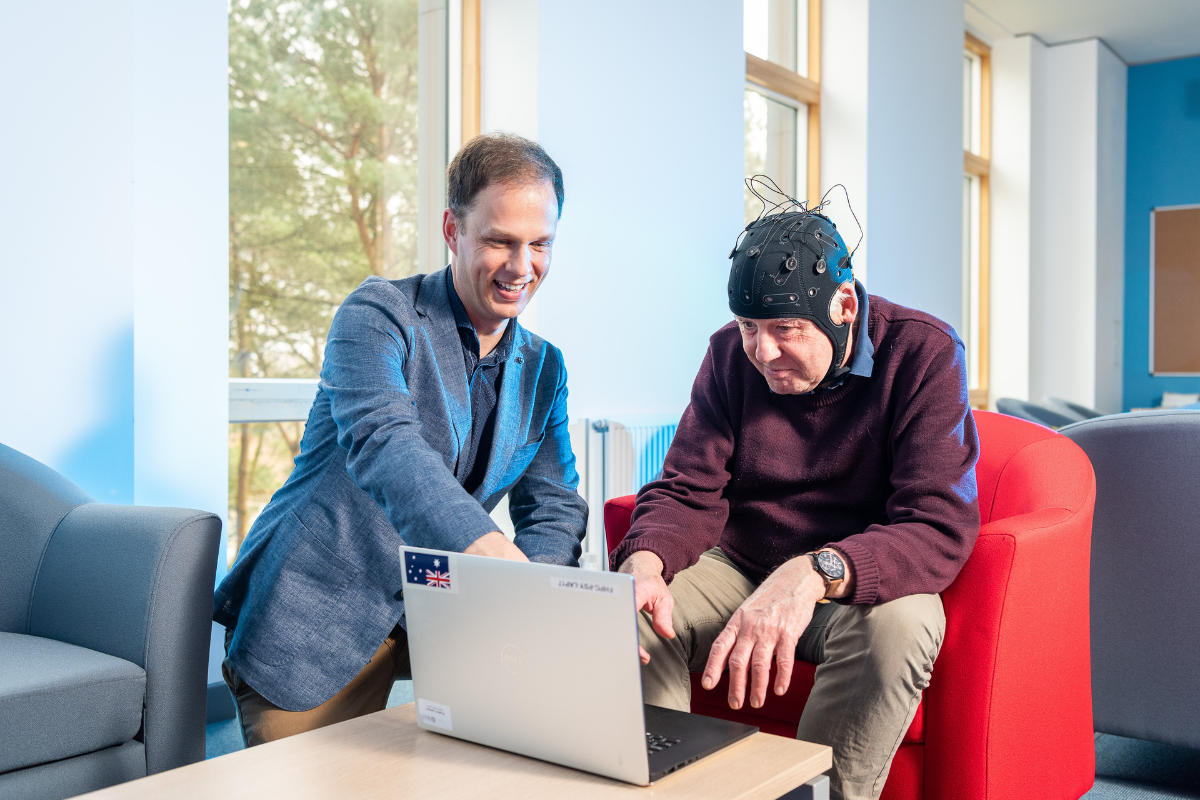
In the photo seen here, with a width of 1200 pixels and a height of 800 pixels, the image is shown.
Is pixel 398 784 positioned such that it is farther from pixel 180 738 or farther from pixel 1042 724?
pixel 1042 724

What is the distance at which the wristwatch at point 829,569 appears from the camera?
1.41 m

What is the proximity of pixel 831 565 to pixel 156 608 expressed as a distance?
1.11 metres

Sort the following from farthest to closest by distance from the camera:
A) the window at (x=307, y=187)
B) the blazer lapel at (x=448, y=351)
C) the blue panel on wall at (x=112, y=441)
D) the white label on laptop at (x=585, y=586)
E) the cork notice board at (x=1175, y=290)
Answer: the cork notice board at (x=1175, y=290) → the window at (x=307, y=187) → the blue panel on wall at (x=112, y=441) → the blazer lapel at (x=448, y=351) → the white label on laptop at (x=585, y=586)

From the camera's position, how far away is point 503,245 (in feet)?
5.07

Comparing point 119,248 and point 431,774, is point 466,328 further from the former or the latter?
point 119,248

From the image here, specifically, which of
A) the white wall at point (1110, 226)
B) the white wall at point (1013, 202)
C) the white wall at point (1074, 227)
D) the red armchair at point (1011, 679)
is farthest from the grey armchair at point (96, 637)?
the white wall at point (1110, 226)

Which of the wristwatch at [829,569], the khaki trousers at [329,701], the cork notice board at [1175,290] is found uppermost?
the cork notice board at [1175,290]

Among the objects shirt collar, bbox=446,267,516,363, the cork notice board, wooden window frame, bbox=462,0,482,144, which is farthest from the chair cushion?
the cork notice board

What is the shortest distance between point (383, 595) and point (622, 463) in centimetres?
198

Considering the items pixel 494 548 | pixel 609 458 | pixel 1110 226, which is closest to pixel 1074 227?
pixel 1110 226

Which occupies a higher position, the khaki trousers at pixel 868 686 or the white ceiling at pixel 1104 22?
the white ceiling at pixel 1104 22

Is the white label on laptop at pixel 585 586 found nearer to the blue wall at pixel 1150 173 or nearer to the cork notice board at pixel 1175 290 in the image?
the blue wall at pixel 1150 173

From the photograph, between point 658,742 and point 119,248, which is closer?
A: point 658,742

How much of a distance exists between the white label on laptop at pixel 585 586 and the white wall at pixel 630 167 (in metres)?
2.25
